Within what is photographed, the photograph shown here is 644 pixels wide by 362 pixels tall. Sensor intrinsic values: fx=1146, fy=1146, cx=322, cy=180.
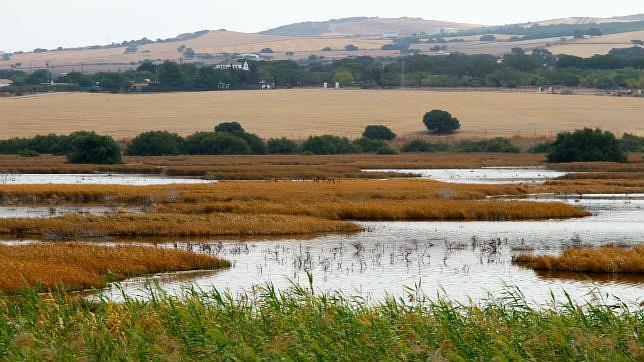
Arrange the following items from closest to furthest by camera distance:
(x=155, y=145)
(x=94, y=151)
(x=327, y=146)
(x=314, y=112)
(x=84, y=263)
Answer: (x=84, y=263)
(x=94, y=151)
(x=155, y=145)
(x=327, y=146)
(x=314, y=112)

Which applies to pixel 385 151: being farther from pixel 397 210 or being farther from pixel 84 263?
pixel 84 263

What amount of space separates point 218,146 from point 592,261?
69.3 metres

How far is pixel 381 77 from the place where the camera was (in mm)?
180500

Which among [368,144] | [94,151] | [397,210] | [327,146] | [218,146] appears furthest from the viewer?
[368,144]

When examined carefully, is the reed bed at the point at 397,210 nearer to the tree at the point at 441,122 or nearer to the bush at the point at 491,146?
the bush at the point at 491,146

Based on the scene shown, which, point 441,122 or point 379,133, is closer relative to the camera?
point 379,133

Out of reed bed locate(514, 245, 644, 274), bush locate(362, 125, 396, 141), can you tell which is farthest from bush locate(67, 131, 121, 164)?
reed bed locate(514, 245, 644, 274)

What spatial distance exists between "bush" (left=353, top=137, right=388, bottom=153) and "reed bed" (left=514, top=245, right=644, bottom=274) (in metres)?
74.6

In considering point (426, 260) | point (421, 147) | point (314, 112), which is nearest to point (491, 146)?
point (421, 147)

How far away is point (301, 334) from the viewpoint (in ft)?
58.0

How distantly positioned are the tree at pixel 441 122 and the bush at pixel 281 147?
23.0 m

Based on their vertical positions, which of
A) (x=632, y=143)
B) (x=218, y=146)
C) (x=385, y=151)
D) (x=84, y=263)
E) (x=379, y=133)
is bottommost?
(x=385, y=151)

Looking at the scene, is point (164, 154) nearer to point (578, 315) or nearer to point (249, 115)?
point (249, 115)

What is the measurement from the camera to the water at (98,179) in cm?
6431
